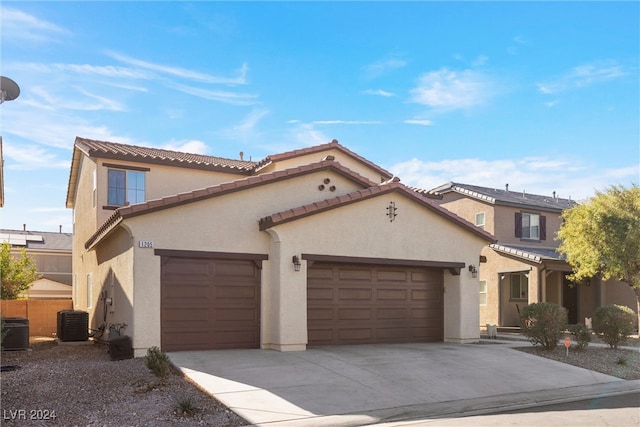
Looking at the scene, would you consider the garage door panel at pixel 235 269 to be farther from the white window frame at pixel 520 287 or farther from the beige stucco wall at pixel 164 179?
the white window frame at pixel 520 287

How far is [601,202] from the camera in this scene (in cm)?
2231

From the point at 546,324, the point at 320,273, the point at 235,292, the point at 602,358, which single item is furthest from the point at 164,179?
the point at 602,358

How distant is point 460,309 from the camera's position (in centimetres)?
1736

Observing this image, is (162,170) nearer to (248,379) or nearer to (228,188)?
(228,188)

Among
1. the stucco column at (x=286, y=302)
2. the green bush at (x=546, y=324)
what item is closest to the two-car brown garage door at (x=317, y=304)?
the stucco column at (x=286, y=302)

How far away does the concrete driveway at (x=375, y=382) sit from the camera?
939cm

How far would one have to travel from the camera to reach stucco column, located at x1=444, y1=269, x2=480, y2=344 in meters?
17.4

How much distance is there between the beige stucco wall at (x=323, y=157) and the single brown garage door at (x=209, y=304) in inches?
219

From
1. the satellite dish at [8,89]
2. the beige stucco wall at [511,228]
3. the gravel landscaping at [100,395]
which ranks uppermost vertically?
the satellite dish at [8,89]

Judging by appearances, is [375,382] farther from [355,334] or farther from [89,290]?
[89,290]

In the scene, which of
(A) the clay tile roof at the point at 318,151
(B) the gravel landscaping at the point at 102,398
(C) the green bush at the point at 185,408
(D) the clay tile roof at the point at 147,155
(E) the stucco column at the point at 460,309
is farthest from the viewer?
(A) the clay tile roof at the point at 318,151

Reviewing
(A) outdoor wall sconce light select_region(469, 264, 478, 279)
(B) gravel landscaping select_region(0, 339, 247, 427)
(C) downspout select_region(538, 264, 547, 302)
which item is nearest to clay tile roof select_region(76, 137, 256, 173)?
(B) gravel landscaping select_region(0, 339, 247, 427)

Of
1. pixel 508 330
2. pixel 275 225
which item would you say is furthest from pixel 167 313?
pixel 508 330

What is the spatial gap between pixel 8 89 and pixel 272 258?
304 inches
